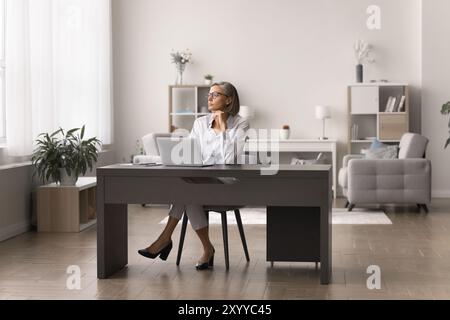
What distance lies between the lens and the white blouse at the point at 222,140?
550 centimetres

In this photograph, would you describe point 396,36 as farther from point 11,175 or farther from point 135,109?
point 11,175

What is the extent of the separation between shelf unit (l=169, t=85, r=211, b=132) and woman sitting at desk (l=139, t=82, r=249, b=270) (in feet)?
16.8

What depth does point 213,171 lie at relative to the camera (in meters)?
4.91

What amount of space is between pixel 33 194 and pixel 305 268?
3395 mm

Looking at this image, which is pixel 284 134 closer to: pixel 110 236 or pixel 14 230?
pixel 14 230

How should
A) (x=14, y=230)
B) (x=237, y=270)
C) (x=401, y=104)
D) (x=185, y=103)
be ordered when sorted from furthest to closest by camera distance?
(x=185, y=103)
(x=401, y=104)
(x=14, y=230)
(x=237, y=270)

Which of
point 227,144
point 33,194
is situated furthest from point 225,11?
point 227,144

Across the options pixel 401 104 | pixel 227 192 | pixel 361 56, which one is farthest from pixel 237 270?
pixel 361 56

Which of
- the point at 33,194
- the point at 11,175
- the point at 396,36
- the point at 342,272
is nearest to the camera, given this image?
the point at 342,272

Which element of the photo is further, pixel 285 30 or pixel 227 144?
pixel 285 30

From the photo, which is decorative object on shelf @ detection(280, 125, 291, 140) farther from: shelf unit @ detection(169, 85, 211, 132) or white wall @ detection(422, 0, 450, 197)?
white wall @ detection(422, 0, 450, 197)

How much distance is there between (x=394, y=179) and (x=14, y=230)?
4333 millimetres

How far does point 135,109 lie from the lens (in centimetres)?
1109
